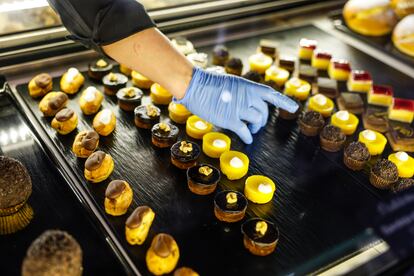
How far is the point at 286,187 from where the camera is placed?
8.15 ft

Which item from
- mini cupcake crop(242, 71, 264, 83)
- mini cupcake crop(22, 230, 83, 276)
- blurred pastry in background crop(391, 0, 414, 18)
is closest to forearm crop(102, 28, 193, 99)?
mini cupcake crop(242, 71, 264, 83)

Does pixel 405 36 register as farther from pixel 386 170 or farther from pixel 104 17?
pixel 104 17

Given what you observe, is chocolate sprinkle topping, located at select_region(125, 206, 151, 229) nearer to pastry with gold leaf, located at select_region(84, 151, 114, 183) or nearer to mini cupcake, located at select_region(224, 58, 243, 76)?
pastry with gold leaf, located at select_region(84, 151, 114, 183)

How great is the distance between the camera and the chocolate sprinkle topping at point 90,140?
8.02 feet

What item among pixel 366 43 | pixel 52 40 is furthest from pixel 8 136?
pixel 366 43

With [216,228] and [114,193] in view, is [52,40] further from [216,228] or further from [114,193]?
[216,228]

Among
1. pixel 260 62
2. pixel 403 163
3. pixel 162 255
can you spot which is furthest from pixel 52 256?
pixel 260 62

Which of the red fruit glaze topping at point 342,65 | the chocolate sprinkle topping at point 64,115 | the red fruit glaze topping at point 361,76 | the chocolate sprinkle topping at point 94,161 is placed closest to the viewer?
the chocolate sprinkle topping at point 94,161

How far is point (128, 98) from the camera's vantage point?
2.87m

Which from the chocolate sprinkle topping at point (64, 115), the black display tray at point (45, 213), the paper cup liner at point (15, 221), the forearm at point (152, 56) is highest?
the forearm at point (152, 56)

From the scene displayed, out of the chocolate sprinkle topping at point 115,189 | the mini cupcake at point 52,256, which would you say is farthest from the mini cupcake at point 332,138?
the mini cupcake at point 52,256

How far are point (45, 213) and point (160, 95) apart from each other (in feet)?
3.59

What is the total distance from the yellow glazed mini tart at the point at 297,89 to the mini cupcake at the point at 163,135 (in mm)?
915

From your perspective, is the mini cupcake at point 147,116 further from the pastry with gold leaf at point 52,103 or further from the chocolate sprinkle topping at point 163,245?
the chocolate sprinkle topping at point 163,245
